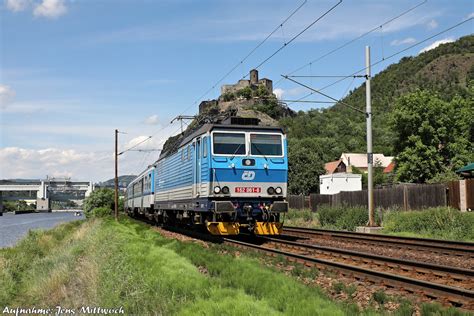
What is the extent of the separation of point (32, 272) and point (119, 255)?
19.9 feet

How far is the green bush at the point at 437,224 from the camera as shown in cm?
2038

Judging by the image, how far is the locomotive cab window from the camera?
17453 mm

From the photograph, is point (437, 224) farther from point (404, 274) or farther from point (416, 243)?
point (404, 274)

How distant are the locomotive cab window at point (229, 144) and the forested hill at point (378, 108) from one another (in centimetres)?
7367

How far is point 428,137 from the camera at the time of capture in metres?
61.2

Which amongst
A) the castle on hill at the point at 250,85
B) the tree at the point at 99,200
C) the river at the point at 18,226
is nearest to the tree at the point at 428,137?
the river at the point at 18,226

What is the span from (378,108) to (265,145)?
129 m

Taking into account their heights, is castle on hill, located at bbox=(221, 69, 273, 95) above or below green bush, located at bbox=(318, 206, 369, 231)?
above

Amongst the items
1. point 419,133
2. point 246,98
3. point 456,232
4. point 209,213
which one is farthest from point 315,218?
point 246,98

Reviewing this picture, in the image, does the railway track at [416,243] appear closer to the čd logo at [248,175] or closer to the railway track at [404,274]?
the railway track at [404,274]

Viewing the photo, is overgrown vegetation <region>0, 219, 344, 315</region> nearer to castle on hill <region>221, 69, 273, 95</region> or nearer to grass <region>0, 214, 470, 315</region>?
grass <region>0, 214, 470, 315</region>

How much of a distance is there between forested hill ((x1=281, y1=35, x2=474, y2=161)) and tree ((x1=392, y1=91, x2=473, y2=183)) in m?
24.6

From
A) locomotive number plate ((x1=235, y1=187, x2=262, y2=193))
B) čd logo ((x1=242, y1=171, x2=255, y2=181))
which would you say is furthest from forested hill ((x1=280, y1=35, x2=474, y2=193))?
čd logo ((x1=242, y1=171, x2=255, y2=181))

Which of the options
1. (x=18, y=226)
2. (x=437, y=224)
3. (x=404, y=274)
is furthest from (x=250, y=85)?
(x=404, y=274)
